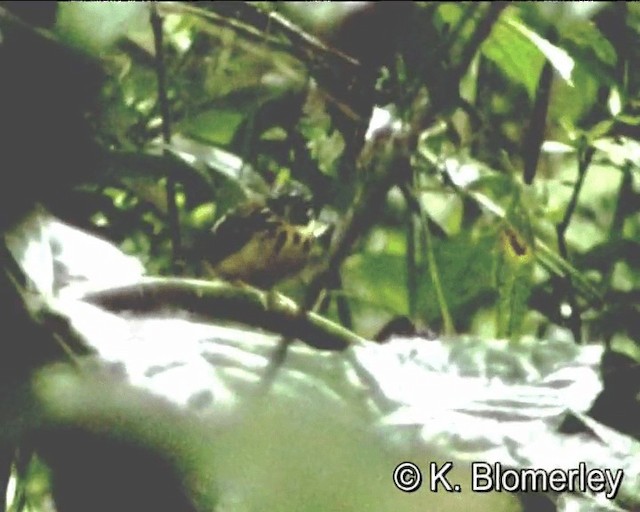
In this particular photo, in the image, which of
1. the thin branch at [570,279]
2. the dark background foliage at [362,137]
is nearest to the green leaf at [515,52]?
the dark background foliage at [362,137]

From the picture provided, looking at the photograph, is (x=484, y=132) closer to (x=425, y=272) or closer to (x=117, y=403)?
(x=425, y=272)

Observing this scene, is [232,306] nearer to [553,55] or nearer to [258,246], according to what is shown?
[258,246]

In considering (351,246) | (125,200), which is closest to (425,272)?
(351,246)

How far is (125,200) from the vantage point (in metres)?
0.61

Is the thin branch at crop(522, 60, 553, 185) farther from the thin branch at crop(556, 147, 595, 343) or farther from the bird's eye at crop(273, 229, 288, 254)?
the bird's eye at crop(273, 229, 288, 254)

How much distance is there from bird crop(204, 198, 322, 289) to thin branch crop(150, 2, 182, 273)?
0.08 ft

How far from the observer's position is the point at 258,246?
0.51 m

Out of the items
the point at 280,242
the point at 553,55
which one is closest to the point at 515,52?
the point at 553,55

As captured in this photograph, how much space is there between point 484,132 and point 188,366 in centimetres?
29

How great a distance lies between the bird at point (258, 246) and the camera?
20.0 inches

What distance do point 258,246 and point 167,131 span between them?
91 mm

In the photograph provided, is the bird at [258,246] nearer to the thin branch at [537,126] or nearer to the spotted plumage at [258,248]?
the spotted plumage at [258,248]

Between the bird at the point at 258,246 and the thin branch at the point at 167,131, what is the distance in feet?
0.08

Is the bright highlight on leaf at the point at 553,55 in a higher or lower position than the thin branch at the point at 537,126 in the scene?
higher
